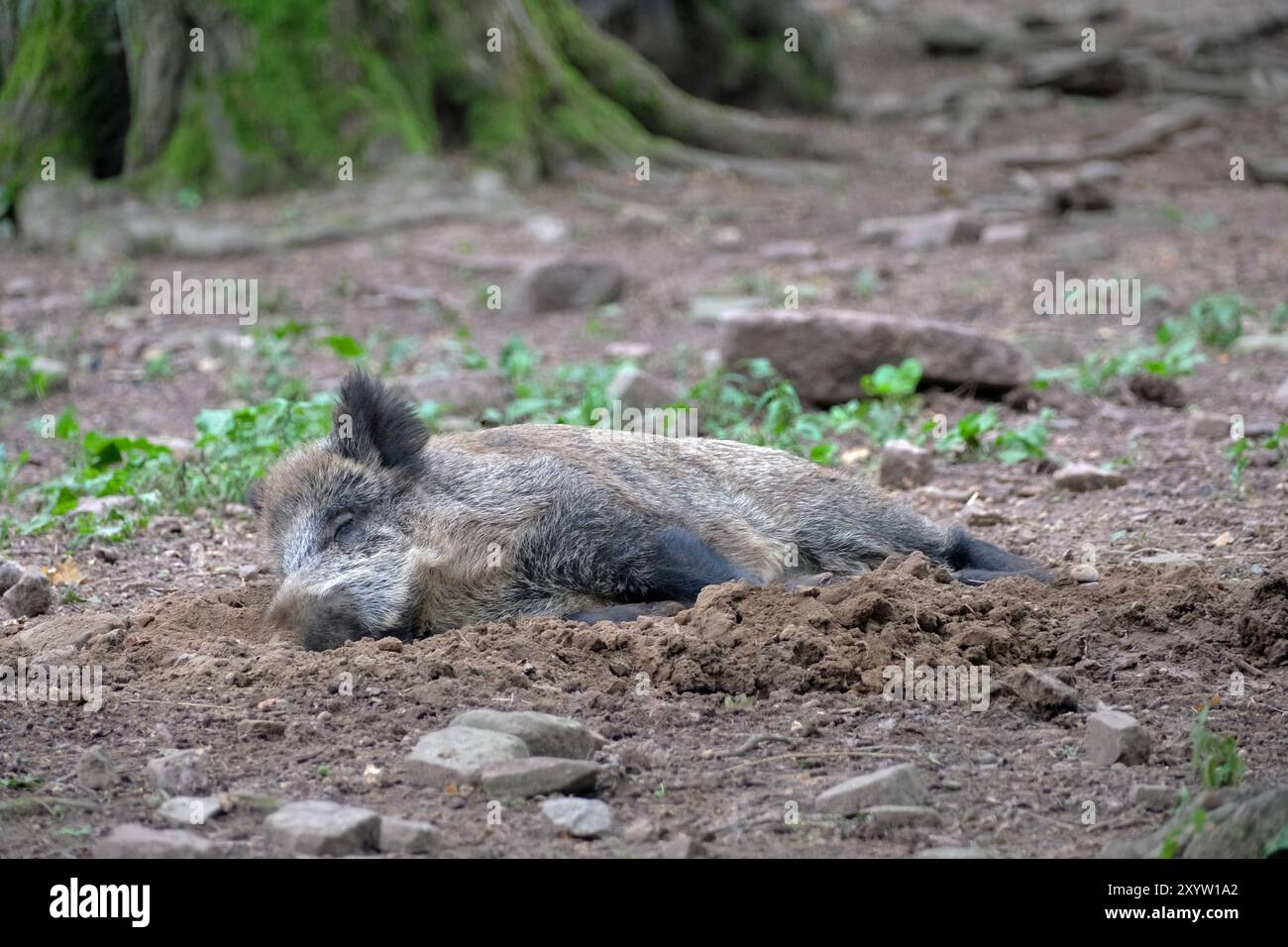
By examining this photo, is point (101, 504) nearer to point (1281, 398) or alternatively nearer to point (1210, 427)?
point (1210, 427)

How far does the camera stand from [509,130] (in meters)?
13.9

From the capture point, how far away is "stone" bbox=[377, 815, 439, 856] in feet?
10.5

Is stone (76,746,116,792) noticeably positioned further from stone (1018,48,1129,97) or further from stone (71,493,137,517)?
stone (1018,48,1129,97)

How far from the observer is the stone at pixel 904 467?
7117 millimetres

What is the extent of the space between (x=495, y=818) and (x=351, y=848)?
0.38 metres

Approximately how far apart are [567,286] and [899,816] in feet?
27.3

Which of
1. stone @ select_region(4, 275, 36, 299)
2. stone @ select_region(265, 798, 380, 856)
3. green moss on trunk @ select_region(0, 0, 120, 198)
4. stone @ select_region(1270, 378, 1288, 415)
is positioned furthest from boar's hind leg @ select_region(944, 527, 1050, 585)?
green moss on trunk @ select_region(0, 0, 120, 198)

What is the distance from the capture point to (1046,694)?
13.6 feet

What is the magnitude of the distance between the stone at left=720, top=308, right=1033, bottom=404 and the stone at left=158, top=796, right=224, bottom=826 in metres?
5.34

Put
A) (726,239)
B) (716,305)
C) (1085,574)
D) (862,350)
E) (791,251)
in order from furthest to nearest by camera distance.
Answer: (726,239), (791,251), (716,305), (862,350), (1085,574)

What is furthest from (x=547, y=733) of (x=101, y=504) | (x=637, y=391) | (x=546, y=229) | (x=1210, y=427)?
(x=546, y=229)

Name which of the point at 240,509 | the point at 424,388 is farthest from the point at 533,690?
the point at 424,388

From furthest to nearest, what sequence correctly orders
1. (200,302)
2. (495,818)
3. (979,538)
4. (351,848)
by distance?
(200,302)
(979,538)
(495,818)
(351,848)

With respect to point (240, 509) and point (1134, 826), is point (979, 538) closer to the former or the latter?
point (1134, 826)
